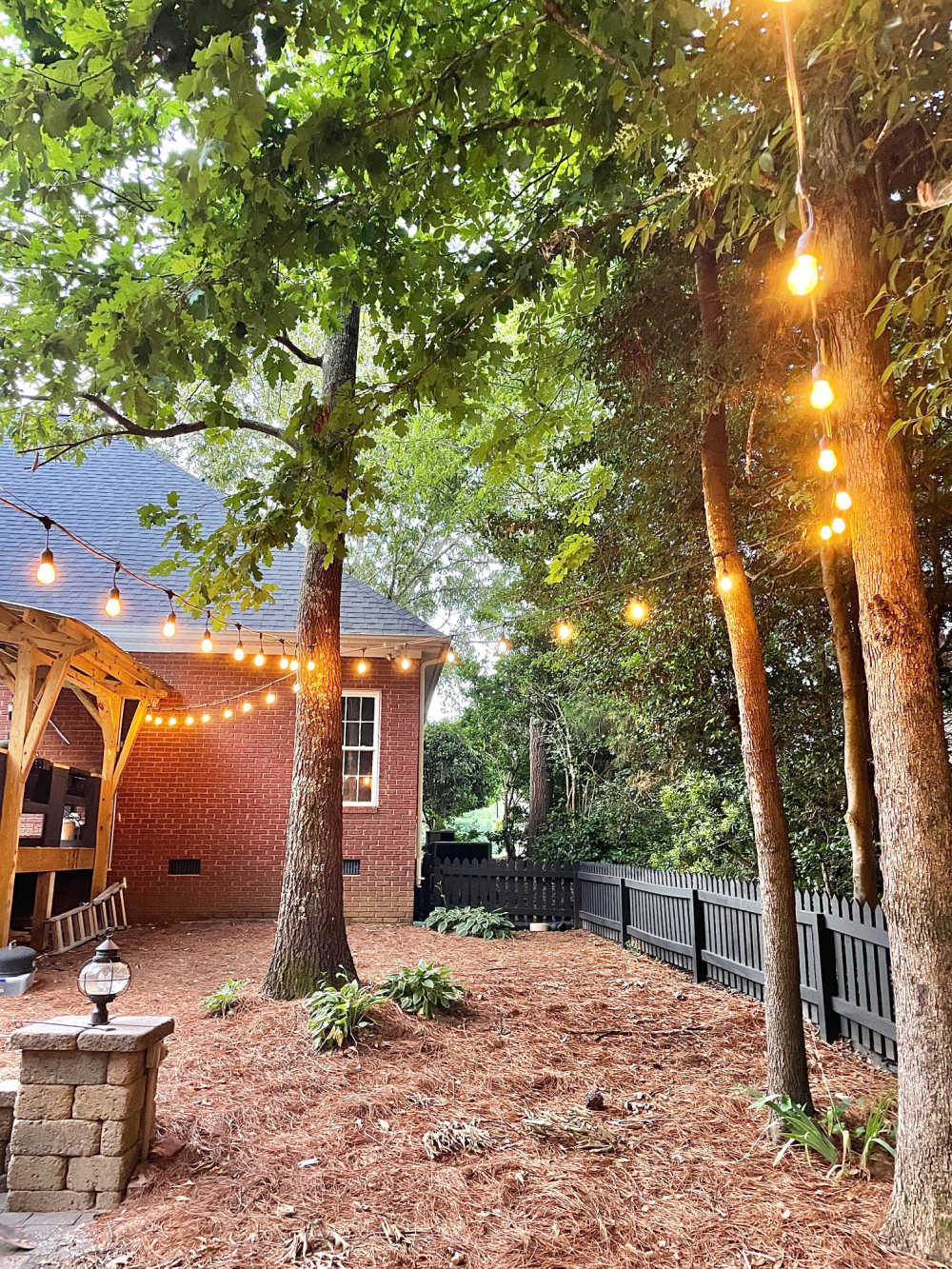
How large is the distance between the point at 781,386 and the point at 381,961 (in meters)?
6.63

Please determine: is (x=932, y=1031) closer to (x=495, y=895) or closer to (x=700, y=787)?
(x=700, y=787)

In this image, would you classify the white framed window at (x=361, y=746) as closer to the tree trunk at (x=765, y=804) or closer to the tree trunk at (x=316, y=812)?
the tree trunk at (x=316, y=812)

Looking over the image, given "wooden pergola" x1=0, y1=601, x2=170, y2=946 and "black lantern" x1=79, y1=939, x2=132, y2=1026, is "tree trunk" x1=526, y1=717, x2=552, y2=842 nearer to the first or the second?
"wooden pergola" x1=0, y1=601, x2=170, y2=946

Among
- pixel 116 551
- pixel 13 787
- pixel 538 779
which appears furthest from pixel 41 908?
pixel 538 779

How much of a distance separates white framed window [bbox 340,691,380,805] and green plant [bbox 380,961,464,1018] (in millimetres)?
5998

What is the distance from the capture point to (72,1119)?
3475 mm

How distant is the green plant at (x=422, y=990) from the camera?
6090mm

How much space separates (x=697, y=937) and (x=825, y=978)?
2.29 meters

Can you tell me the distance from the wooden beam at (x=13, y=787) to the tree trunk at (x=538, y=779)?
35.2 ft

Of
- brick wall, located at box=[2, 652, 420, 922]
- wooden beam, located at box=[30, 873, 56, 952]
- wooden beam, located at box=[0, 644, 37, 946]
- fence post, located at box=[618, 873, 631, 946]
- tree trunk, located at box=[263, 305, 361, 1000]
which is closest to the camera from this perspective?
tree trunk, located at box=[263, 305, 361, 1000]

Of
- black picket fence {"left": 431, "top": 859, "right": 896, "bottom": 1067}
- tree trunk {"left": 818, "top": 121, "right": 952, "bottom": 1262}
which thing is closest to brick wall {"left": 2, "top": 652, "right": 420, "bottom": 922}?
black picket fence {"left": 431, "top": 859, "right": 896, "bottom": 1067}

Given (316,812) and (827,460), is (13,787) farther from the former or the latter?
(827,460)

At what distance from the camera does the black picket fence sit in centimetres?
536

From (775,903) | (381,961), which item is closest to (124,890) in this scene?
(381,961)
